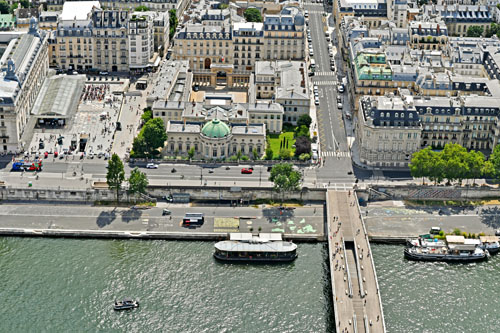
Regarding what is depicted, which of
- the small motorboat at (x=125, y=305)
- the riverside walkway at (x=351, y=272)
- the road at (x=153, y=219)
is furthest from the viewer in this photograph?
the road at (x=153, y=219)

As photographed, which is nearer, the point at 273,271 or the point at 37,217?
the point at 273,271

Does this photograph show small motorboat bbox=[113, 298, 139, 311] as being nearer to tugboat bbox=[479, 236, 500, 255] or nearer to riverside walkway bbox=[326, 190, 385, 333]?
riverside walkway bbox=[326, 190, 385, 333]

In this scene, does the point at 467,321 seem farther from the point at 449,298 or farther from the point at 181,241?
the point at 181,241

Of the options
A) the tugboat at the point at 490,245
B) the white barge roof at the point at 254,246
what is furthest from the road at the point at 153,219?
the tugboat at the point at 490,245

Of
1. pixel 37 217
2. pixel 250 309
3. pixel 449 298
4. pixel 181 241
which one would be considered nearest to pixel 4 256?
pixel 37 217

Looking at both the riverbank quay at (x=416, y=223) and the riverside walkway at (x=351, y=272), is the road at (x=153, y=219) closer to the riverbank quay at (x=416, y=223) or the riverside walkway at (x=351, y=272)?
the riverside walkway at (x=351, y=272)

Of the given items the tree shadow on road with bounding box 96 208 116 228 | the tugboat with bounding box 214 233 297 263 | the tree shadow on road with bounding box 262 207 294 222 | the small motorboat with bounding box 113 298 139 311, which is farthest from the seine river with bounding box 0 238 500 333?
the tree shadow on road with bounding box 262 207 294 222
